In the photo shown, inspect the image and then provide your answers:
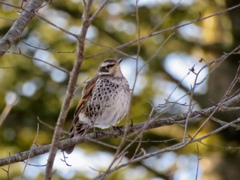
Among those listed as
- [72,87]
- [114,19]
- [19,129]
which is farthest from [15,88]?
[72,87]

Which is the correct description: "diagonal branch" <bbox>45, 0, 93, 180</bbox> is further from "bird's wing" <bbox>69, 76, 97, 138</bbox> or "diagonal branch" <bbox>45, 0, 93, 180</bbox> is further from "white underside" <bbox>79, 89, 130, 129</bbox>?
"bird's wing" <bbox>69, 76, 97, 138</bbox>

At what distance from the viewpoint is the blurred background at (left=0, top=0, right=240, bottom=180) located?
1362cm

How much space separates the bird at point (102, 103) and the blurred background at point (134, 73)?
3.95 m

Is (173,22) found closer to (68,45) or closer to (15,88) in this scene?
(68,45)

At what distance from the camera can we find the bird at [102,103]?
8.91 metres

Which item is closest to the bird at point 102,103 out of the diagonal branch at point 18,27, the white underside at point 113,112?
the white underside at point 113,112

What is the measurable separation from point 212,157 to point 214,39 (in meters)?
2.70

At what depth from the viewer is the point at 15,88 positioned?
45.2 ft

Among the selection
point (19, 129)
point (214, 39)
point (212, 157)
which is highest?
point (214, 39)

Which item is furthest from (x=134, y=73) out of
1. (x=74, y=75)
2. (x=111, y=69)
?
(x=74, y=75)

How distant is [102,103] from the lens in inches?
352

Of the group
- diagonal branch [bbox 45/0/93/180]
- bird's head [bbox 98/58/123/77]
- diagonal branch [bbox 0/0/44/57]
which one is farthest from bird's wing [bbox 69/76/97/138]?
diagonal branch [bbox 45/0/93/180]

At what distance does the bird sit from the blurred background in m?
3.95

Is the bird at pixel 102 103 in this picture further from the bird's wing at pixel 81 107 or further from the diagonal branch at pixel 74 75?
the diagonal branch at pixel 74 75
